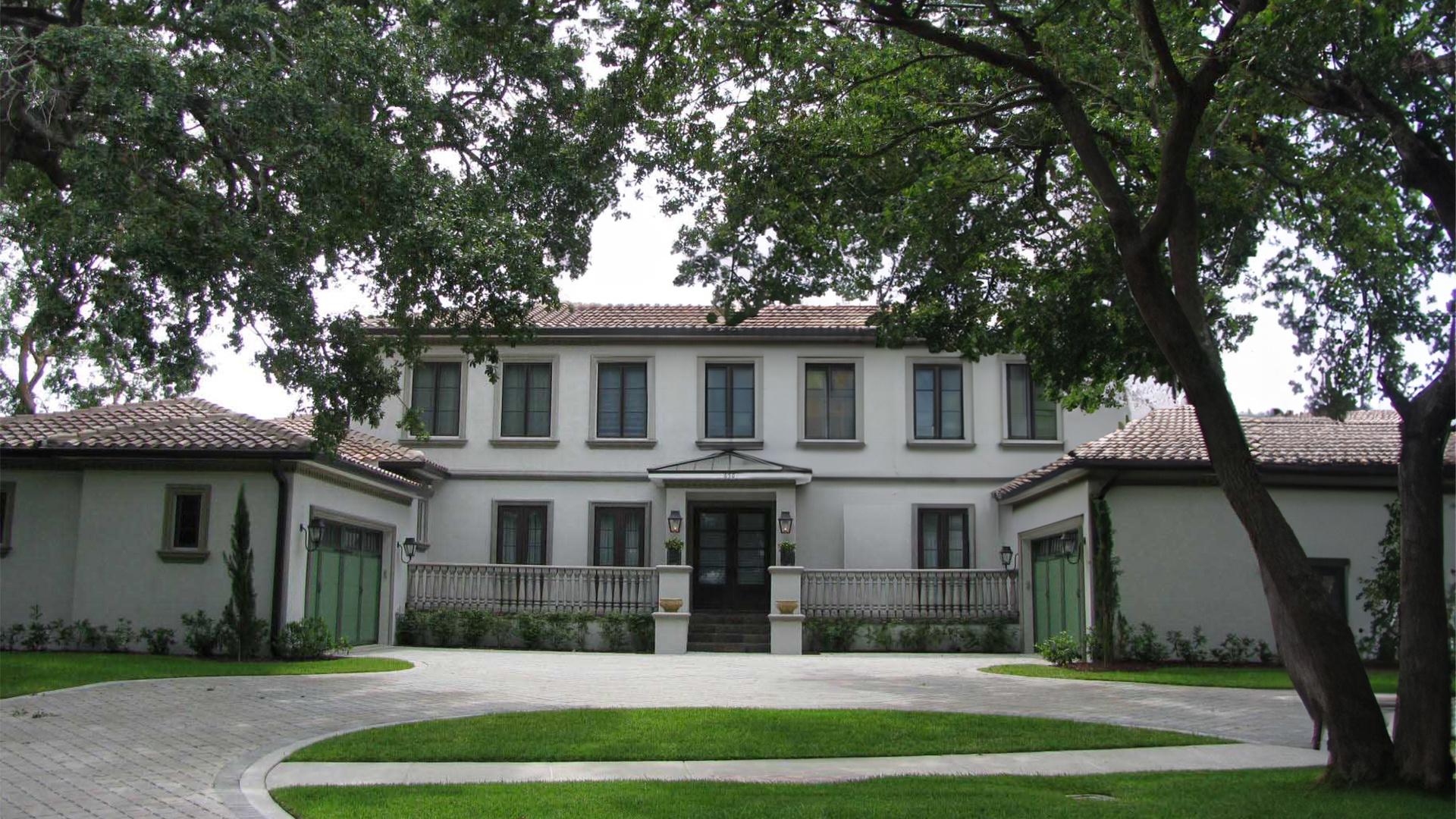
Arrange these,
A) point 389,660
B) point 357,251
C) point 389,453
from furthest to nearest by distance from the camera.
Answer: point 389,453 < point 389,660 < point 357,251

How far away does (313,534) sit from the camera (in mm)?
20141

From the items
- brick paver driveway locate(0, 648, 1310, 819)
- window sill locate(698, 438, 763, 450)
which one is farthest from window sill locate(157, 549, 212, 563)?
window sill locate(698, 438, 763, 450)

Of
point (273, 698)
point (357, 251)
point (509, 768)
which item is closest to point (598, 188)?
point (357, 251)

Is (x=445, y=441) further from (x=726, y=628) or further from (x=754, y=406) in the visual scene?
(x=726, y=628)

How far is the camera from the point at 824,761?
9.51 meters

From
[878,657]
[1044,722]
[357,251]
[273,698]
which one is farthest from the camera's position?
[878,657]

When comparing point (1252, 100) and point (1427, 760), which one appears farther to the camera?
point (1252, 100)

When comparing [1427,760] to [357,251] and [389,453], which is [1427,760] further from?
[389,453]

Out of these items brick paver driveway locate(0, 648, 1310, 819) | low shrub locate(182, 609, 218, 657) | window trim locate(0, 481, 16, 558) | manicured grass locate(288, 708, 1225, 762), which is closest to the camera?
brick paver driveway locate(0, 648, 1310, 819)

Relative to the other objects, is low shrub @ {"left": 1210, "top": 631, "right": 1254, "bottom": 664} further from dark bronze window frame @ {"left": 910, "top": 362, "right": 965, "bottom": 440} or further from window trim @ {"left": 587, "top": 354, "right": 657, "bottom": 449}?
window trim @ {"left": 587, "top": 354, "right": 657, "bottom": 449}

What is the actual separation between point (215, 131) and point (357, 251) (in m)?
2.28

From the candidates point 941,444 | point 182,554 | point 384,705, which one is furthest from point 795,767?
point 941,444

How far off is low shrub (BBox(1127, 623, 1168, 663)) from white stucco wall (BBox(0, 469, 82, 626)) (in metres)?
17.8

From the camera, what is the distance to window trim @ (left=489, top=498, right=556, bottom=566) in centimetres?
2722
